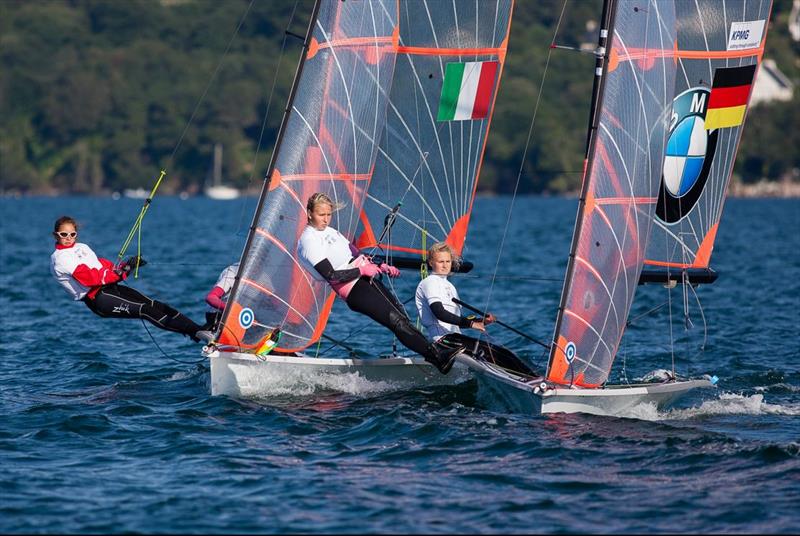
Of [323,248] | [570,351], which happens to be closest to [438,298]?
[323,248]

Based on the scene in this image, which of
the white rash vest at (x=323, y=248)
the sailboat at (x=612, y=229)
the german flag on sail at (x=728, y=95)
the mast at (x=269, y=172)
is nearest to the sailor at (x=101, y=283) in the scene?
the mast at (x=269, y=172)

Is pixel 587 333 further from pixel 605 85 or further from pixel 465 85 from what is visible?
pixel 465 85

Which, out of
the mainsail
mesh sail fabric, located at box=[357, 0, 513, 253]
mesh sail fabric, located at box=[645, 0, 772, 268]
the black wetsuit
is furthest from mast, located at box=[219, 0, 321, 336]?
mesh sail fabric, located at box=[645, 0, 772, 268]

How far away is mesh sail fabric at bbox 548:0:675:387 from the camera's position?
41.5 ft

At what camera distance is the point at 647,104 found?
42.5ft

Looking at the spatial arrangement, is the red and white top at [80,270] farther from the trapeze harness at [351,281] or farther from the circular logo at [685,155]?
the circular logo at [685,155]

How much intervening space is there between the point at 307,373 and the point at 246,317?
0.82 m

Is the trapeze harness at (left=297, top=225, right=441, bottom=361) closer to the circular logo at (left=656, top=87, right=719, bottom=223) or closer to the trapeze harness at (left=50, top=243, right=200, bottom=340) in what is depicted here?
the trapeze harness at (left=50, top=243, right=200, bottom=340)

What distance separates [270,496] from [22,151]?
11232 cm

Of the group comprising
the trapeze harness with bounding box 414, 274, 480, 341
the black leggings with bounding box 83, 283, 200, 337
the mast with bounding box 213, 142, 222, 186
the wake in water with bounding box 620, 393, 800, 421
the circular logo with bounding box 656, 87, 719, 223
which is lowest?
the mast with bounding box 213, 142, 222, 186

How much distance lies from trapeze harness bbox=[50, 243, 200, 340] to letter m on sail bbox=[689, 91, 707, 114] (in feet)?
18.2

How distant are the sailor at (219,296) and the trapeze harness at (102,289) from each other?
7.6 inches

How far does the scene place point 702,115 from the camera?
580 inches

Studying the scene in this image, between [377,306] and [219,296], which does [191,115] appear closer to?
[219,296]
